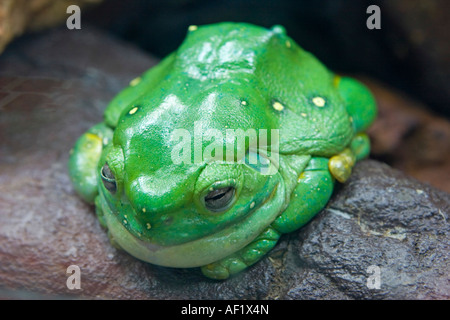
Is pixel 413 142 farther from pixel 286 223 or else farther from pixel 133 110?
pixel 133 110

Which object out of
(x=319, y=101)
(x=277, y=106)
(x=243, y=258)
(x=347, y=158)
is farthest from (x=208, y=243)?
(x=319, y=101)

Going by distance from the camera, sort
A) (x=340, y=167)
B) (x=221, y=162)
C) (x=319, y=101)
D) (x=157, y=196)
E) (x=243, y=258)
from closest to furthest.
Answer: (x=157, y=196) → (x=221, y=162) → (x=243, y=258) → (x=340, y=167) → (x=319, y=101)

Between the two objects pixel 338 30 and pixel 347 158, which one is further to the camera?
pixel 338 30

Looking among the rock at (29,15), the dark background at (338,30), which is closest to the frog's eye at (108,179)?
the rock at (29,15)

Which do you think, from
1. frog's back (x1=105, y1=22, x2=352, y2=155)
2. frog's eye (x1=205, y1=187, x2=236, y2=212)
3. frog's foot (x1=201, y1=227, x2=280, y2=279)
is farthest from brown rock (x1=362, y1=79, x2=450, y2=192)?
frog's eye (x1=205, y1=187, x2=236, y2=212)

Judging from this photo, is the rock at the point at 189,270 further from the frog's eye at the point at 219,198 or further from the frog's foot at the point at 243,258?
the frog's eye at the point at 219,198

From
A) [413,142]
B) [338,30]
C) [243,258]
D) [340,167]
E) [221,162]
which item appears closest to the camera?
[221,162]
